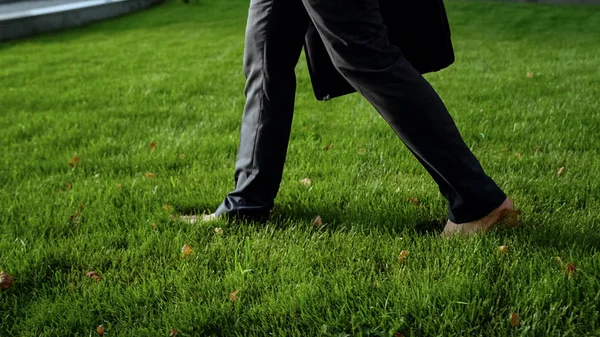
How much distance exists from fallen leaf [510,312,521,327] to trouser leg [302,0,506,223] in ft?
1.48

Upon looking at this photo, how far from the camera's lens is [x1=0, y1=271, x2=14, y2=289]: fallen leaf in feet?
6.53

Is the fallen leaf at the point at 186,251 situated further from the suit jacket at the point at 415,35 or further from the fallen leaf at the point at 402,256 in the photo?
the suit jacket at the point at 415,35

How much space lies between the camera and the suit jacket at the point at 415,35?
214cm

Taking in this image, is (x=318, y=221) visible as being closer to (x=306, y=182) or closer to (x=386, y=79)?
(x=306, y=182)

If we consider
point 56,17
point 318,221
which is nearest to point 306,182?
point 318,221

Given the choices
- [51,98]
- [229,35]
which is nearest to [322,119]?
[51,98]

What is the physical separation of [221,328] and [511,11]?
13.2 m

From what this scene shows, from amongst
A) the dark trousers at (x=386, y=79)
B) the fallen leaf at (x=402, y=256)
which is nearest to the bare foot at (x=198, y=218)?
the dark trousers at (x=386, y=79)

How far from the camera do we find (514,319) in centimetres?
162

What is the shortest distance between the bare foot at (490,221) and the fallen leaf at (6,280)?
1438 millimetres

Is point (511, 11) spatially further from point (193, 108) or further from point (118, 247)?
point (118, 247)

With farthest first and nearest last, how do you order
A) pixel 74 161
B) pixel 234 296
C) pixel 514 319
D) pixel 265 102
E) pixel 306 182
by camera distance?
pixel 74 161
pixel 306 182
pixel 265 102
pixel 234 296
pixel 514 319

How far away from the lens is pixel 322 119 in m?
4.02

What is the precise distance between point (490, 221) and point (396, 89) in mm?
535
